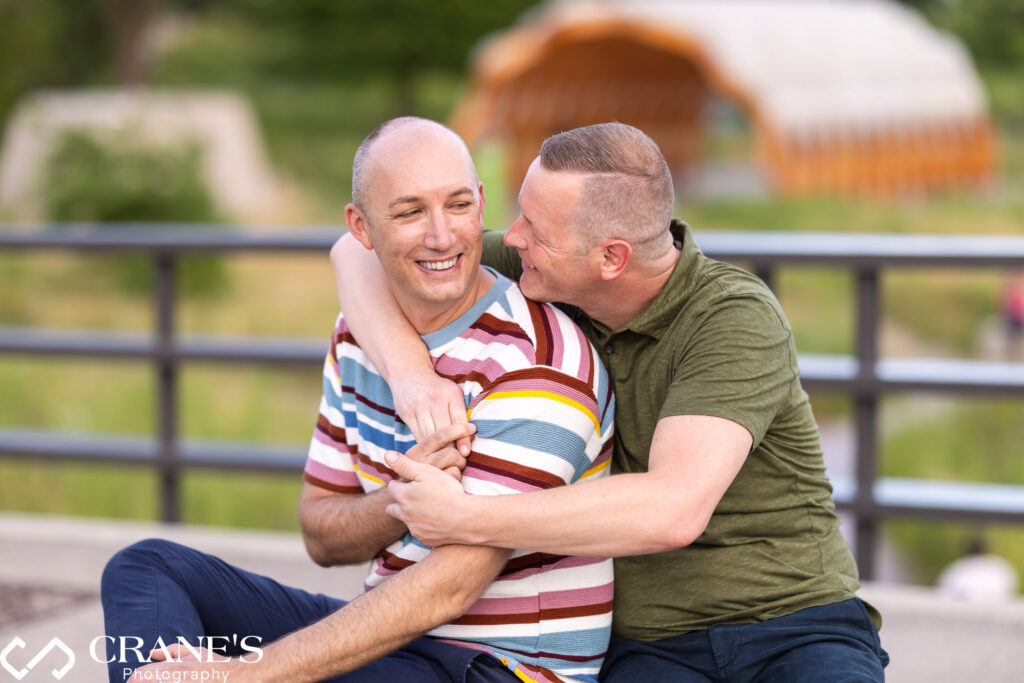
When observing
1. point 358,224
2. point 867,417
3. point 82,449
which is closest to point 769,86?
point 82,449

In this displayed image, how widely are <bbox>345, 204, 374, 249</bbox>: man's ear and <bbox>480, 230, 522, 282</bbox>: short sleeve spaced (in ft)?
0.89

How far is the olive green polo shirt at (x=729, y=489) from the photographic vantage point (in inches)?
94.5

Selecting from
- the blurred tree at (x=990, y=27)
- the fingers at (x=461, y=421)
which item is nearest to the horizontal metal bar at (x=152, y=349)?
the fingers at (x=461, y=421)

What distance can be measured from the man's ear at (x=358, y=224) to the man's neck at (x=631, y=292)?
44 cm

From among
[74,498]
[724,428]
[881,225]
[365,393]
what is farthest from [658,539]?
[881,225]

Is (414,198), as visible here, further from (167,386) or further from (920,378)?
(167,386)

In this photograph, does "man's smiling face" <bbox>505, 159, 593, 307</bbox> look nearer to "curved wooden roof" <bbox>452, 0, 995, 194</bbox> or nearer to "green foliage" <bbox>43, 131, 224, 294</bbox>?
"green foliage" <bbox>43, 131, 224, 294</bbox>

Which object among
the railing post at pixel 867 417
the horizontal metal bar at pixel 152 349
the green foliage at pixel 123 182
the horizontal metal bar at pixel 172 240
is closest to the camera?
the railing post at pixel 867 417

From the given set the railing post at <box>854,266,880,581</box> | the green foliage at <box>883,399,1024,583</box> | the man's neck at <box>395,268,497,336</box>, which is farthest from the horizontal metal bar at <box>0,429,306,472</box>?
the green foliage at <box>883,399,1024,583</box>

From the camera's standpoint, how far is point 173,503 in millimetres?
4883

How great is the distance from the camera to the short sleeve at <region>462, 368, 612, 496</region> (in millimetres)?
2303

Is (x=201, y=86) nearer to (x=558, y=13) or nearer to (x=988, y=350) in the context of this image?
(x=558, y=13)

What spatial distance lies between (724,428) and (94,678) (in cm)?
191

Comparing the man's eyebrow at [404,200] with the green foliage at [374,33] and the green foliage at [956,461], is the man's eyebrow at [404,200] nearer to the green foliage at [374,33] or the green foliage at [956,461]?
the green foliage at [956,461]
